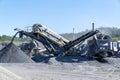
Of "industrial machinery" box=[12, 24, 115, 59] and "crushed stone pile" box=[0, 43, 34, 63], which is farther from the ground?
"industrial machinery" box=[12, 24, 115, 59]

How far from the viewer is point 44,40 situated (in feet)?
99.0

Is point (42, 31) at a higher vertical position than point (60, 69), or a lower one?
higher

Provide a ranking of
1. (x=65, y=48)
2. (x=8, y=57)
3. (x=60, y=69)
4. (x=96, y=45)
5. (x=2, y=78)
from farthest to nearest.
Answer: (x=65, y=48)
(x=96, y=45)
(x=8, y=57)
(x=60, y=69)
(x=2, y=78)

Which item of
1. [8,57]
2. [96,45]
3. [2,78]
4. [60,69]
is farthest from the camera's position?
[96,45]

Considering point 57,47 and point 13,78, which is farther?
point 57,47

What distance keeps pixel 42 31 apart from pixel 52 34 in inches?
36.3

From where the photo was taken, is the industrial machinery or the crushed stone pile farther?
the industrial machinery

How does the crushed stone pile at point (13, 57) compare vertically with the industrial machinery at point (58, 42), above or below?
below

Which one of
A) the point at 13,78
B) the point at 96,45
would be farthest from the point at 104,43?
the point at 13,78

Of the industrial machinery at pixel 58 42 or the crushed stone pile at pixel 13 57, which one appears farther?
the industrial machinery at pixel 58 42

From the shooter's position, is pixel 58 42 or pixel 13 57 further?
pixel 58 42

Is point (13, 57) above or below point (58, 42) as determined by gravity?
below

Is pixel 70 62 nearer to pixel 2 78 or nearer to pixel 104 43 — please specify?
pixel 104 43

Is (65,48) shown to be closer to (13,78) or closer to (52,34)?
(52,34)
